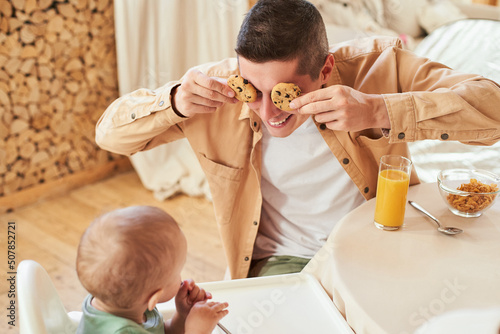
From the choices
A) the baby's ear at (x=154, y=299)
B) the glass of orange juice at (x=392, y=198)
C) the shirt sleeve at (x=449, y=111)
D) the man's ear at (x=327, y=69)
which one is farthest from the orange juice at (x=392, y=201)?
the baby's ear at (x=154, y=299)

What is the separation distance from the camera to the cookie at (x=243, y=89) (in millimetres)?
1350

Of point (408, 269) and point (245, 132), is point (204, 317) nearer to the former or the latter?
point (408, 269)

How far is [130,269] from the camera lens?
931 mm

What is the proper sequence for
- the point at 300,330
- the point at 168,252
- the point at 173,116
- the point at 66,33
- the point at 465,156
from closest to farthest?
the point at 168,252
the point at 300,330
the point at 173,116
the point at 465,156
the point at 66,33

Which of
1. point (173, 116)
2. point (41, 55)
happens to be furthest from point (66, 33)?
point (173, 116)

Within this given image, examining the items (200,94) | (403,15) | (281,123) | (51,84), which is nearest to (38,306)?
(200,94)

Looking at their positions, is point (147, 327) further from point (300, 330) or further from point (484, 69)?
point (484, 69)

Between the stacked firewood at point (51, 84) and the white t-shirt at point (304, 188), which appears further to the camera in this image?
the stacked firewood at point (51, 84)

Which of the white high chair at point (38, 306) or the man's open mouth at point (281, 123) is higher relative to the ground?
the man's open mouth at point (281, 123)

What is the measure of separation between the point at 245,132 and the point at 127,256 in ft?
2.51

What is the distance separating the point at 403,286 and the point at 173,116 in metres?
0.81

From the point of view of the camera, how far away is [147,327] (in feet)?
3.39

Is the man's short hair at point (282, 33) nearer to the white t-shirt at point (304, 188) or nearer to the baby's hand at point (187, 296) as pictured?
the white t-shirt at point (304, 188)

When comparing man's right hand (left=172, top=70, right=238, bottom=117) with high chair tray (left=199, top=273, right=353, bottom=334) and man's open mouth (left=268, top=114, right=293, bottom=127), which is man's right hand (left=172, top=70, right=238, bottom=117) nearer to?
man's open mouth (left=268, top=114, right=293, bottom=127)
